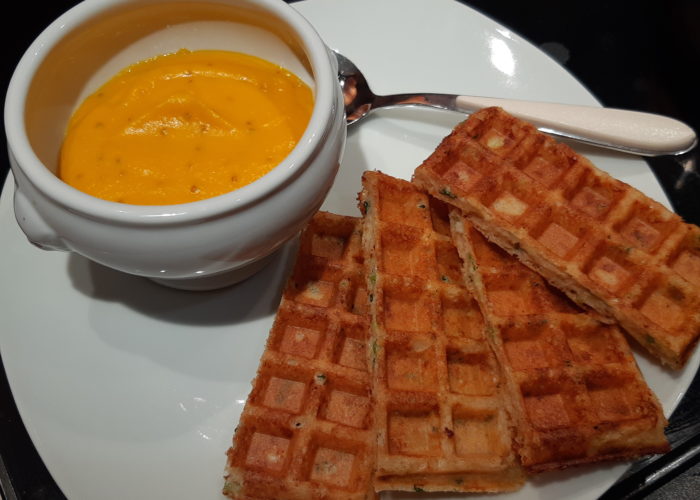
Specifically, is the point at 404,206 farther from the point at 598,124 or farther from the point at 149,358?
the point at 149,358

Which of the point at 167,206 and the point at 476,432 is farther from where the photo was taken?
the point at 476,432

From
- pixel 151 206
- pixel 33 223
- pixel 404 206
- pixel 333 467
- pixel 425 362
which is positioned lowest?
pixel 333 467

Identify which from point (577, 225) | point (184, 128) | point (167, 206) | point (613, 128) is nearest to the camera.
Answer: point (167, 206)

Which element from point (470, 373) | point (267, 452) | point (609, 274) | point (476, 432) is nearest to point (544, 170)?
point (609, 274)

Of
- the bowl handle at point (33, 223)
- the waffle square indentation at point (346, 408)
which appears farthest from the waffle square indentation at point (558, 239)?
the bowl handle at point (33, 223)

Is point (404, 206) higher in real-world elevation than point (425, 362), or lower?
higher

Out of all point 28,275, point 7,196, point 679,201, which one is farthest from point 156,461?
point 679,201

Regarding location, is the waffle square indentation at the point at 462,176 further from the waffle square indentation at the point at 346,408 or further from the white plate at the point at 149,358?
the waffle square indentation at the point at 346,408

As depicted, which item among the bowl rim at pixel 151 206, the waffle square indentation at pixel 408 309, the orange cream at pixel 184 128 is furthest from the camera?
the waffle square indentation at pixel 408 309
